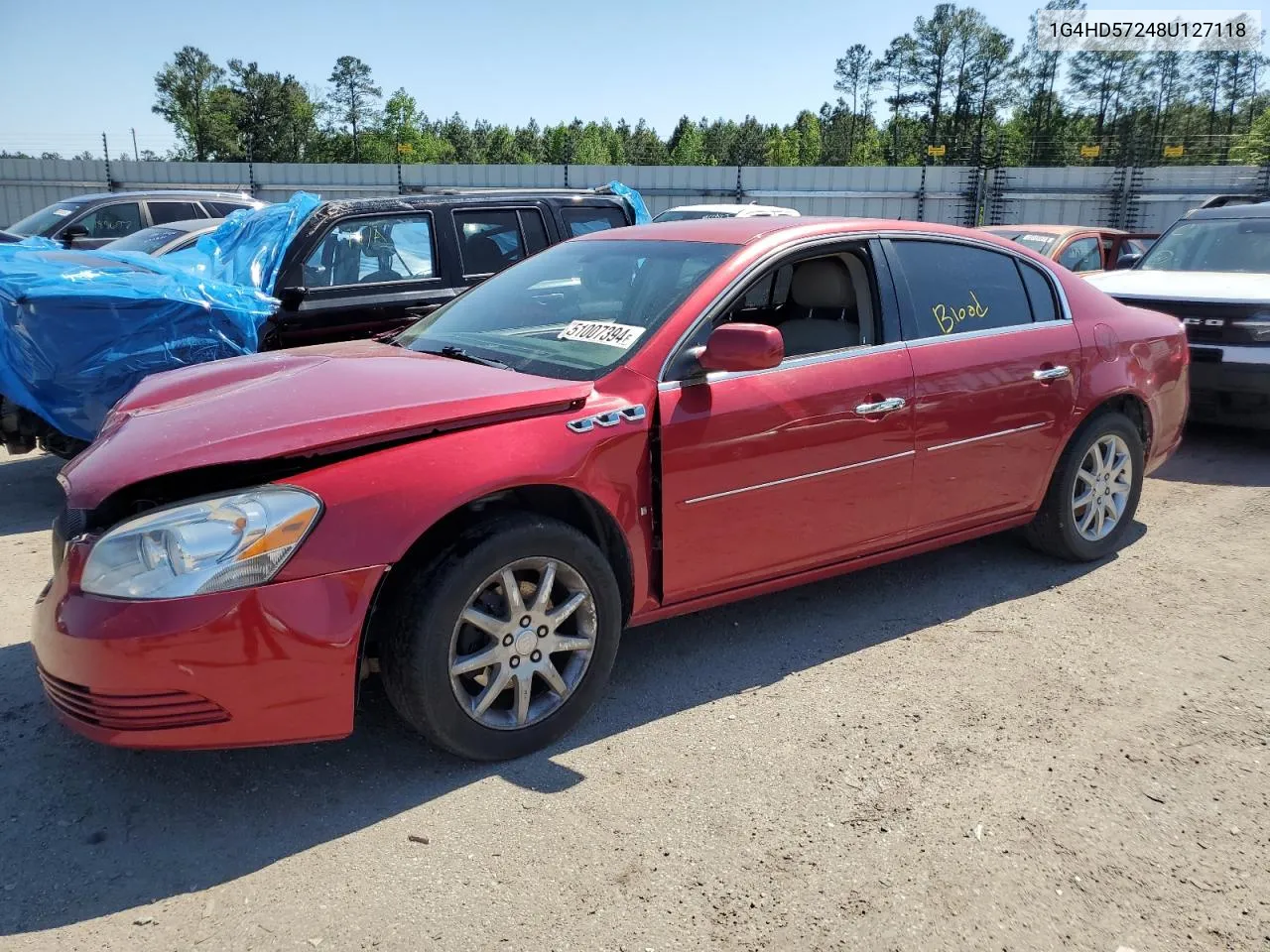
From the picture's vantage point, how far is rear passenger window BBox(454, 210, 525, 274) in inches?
286

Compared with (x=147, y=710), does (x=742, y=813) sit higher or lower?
lower

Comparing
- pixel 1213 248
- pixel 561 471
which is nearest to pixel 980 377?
pixel 561 471

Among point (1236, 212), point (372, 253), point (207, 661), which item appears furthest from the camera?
point (1236, 212)

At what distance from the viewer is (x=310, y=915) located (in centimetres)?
243

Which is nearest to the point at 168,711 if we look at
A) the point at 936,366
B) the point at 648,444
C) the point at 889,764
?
the point at 648,444

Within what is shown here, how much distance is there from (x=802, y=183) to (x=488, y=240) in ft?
60.0

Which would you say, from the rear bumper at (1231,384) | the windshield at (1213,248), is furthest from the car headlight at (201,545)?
the windshield at (1213,248)

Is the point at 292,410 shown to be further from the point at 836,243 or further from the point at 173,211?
the point at 173,211

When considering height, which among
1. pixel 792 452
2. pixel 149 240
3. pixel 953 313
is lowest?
pixel 792 452

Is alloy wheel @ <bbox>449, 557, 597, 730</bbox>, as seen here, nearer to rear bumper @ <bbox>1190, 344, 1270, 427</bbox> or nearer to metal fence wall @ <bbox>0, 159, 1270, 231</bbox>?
rear bumper @ <bbox>1190, 344, 1270, 427</bbox>

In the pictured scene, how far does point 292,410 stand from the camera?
3.00m

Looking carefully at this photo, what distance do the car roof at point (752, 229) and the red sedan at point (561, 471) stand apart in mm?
23

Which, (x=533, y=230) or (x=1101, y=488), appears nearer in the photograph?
(x=1101, y=488)

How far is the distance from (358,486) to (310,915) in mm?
1107
